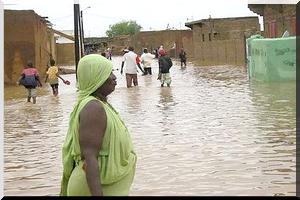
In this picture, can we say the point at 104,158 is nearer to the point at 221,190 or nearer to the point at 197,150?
the point at 221,190

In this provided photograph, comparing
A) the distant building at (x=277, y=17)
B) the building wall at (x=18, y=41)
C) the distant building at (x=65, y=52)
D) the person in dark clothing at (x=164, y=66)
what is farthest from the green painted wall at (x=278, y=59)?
the distant building at (x=65, y=52)

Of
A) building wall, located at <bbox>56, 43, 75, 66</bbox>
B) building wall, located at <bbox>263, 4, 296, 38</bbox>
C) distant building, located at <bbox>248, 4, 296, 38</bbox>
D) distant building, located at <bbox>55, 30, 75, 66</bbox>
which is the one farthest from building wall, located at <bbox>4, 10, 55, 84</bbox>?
building wall, located at <bbox>56, 43, 75, 66</bbox>

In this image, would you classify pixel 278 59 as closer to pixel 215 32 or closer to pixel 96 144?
pixel 96 144

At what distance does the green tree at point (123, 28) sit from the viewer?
5202 inches

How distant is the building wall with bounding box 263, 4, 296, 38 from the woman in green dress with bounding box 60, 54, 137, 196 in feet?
72.6

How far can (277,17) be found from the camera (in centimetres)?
2839

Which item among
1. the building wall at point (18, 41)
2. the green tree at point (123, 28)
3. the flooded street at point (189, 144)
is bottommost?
the flooded street at point (189, 144)

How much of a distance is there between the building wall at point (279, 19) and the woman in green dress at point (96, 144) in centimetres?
2212

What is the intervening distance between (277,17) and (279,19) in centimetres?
40

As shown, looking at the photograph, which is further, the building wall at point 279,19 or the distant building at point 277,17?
the distant building at point 277,17

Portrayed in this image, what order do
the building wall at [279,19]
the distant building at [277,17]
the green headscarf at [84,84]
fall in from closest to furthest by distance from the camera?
the green headscarf at [84,84] < the building wall at [279,19] < the distant building at [277,17]

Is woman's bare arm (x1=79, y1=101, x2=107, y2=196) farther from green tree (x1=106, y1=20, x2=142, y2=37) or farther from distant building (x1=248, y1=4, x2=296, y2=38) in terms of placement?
green tree (x1=106, y1=20, x2=142, y2=37)

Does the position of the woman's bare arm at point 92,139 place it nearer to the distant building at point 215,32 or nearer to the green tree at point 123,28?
the distant building at point 215,32

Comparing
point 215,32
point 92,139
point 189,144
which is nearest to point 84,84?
point 92,139
